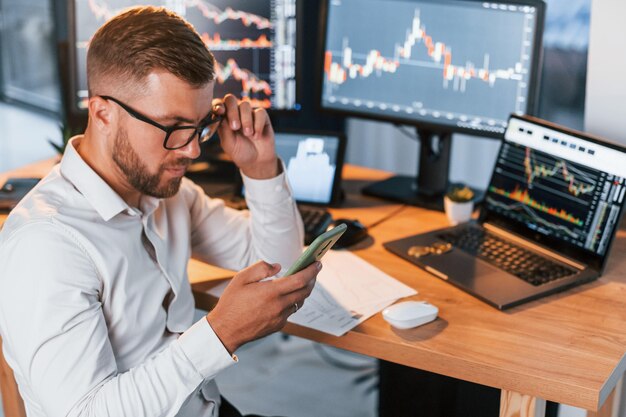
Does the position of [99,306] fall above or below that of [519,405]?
above

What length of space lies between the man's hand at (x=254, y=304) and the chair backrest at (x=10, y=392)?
649 mm

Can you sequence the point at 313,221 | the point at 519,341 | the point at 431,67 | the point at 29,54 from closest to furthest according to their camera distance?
the point at 519,341 → the point at 313,221 → the point at 431,67 → the point at 29,54

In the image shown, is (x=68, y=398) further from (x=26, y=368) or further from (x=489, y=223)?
(x=489, y=223)

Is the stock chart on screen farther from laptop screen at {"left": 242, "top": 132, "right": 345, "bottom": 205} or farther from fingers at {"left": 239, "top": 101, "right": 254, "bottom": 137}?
fingers at {"left": 239, "top": 101, "right": 254, "bottom": 137}

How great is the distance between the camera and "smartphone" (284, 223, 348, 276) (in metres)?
1.27

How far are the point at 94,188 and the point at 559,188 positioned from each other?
94 cm

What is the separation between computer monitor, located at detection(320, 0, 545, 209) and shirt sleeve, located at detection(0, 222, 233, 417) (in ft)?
3.26

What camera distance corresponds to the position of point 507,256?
175 centimetres

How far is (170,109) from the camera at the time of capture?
1.35 m

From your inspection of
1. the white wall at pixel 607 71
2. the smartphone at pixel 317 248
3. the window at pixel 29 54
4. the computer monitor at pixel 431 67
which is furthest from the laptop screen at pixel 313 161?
the window at pixel 29 54

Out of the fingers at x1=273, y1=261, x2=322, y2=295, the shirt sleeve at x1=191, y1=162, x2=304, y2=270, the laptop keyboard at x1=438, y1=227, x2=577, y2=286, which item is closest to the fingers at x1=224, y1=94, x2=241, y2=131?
the shirt sleeve at x1=191, y1=162, x2=304, y2=270

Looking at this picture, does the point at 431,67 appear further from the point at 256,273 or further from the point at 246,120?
the point at 256,273

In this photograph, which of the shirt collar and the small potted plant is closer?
the shirt collar

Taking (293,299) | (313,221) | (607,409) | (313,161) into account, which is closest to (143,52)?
(293,299)
